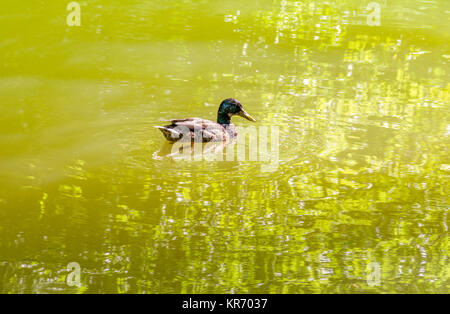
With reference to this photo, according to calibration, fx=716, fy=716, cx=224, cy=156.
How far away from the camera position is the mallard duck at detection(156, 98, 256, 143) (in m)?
8.68

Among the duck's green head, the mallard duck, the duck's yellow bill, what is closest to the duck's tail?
the mallard duck

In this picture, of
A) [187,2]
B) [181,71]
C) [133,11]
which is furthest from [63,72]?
[187,2]

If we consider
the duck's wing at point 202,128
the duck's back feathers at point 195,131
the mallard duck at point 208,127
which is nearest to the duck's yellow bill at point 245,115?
the mallard duck at point 208,127

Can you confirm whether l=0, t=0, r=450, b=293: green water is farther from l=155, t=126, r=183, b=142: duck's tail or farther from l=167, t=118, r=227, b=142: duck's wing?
l=167, t=118, r=227, b=142: duck's wing

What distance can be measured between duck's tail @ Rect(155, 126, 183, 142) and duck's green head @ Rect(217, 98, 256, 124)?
1.01m

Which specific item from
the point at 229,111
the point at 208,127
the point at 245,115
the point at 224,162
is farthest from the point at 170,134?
the point at 245,115

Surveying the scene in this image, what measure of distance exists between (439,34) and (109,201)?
29.2 ft

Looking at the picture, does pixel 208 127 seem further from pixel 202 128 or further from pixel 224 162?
pixel 224 162

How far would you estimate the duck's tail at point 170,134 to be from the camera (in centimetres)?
859

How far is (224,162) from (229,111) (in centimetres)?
143

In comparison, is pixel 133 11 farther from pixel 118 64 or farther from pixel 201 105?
pixel 201 105

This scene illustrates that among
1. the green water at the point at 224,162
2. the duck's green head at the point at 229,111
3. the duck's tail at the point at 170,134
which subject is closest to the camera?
the green water at the point at 224,162

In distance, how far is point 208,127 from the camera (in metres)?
9.03

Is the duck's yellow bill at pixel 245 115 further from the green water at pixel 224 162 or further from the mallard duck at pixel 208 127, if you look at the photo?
the green water at pixel 224 162
